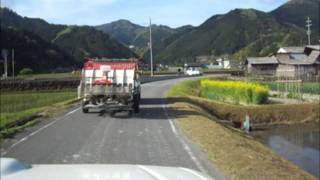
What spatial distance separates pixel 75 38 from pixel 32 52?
57.5m

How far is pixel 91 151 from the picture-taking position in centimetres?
1452

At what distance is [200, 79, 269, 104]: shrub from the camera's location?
152 ft

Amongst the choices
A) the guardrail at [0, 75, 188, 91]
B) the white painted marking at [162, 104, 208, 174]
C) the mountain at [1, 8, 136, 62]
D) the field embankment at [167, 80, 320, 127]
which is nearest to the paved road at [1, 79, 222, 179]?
the white painted marking at [162, 104, 208, 174]

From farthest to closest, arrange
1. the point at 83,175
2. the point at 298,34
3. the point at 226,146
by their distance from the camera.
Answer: the point at 298,34 → the point at 226,146 → the point at 83,175

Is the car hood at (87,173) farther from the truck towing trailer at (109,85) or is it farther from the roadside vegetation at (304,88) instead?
the roadside vegetation at (304,88)

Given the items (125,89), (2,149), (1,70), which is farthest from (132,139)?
(1,70)

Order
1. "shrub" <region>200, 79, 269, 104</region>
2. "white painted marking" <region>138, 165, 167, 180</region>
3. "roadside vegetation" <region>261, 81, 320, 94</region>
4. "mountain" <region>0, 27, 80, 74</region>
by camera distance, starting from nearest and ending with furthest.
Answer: "white painted marking" <region>138, 165, 167, 180</region>
"shrub" <region>200, 79, 269, 104</region>
"roadside vegetation" <region>261, 81, 320, 94</region>
"mountain" <region>0, 27, 80, 74</region>

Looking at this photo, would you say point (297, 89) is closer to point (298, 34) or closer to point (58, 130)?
point (58, 130)

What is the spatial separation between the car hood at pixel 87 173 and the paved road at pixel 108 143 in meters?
7.55

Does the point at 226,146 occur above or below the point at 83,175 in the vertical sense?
below

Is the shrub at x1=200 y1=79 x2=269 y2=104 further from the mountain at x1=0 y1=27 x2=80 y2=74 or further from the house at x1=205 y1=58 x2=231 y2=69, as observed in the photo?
the house at x1=205 y1=58 x2=231 y2=69

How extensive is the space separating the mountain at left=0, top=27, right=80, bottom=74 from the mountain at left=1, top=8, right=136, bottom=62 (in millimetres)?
27644

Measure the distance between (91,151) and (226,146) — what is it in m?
3.59

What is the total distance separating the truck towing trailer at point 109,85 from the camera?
24547 mm
